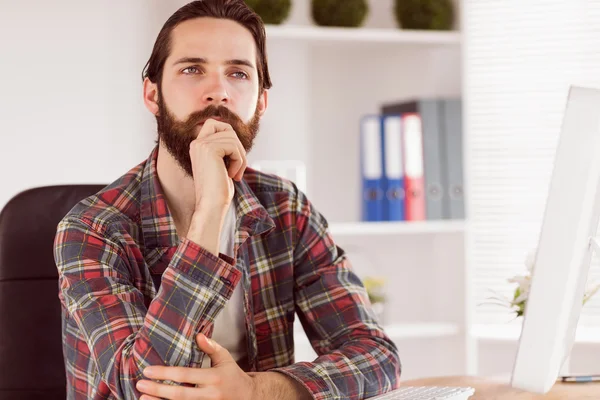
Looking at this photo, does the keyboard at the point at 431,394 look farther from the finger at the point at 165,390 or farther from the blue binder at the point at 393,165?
the blue binder at the point at 393,165

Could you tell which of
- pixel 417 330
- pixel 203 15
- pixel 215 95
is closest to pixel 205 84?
pixel 215 95

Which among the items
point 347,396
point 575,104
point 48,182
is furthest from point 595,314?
point 575,104

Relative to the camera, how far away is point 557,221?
2.99 feet

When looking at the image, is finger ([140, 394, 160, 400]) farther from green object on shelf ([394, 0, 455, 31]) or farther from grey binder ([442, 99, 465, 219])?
green object on shelf ([394, 0, 455, 31])

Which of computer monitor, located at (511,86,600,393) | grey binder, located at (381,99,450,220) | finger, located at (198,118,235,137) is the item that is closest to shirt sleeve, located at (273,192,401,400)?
finger, located at (198,118,235,137)

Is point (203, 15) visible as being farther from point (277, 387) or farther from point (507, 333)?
point (507, 333)

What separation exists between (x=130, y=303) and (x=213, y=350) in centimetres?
19

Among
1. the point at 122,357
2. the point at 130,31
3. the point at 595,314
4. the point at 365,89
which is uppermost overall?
the point at 130,31

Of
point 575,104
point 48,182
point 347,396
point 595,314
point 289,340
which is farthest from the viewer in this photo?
point 595,314

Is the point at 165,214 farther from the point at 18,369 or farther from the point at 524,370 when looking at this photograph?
the point at 524,370

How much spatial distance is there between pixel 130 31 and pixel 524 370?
2.15 meters

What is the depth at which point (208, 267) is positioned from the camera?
1282 mm

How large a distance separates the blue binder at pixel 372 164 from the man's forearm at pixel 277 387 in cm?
152

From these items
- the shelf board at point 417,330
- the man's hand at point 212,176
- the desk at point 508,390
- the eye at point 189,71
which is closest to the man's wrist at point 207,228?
the man's hand at point 212,176
